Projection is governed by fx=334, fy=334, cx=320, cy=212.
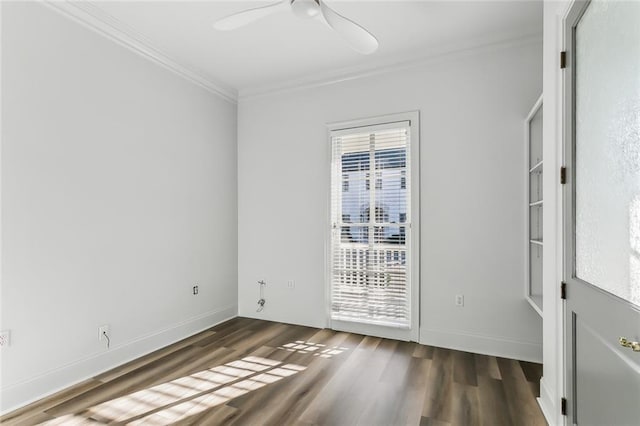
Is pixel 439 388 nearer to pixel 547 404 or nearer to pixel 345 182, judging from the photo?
pixel 547 404

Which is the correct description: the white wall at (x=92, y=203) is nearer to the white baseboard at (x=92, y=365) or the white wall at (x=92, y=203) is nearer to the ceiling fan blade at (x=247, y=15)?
the white baseboard at (x=92, y=365)

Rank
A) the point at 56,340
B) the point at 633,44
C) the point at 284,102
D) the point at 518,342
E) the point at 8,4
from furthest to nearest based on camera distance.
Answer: the point at 284,102 → the point at 518,342 → the point at 56,340 → the point at 8,4 → the point at 633,44

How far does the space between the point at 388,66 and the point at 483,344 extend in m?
2.85

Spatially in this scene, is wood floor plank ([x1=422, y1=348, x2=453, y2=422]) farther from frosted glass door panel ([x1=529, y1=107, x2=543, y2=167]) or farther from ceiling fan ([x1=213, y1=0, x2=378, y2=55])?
ceiling fan ([x1=213, y1=0, x2=378, y2=55])

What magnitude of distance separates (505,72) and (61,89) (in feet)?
11.9

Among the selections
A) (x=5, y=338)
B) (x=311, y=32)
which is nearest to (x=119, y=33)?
(x=311, y=32)

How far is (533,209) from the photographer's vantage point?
287 centimetres

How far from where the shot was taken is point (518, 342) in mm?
2908

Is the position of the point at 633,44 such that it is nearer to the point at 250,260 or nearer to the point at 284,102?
the point at 284,102

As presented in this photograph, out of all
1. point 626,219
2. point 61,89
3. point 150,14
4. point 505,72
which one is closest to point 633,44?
point 626,219

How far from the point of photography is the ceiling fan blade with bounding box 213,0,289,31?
201 cm

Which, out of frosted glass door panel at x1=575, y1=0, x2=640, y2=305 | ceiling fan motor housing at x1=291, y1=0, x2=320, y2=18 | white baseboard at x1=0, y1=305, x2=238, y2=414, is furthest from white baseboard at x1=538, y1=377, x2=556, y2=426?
white baseboard at x1=0, y1=305, x2=238, y2=414

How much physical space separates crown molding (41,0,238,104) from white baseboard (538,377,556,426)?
4.07 metres

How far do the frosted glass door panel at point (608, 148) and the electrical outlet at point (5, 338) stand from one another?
10.7ft
